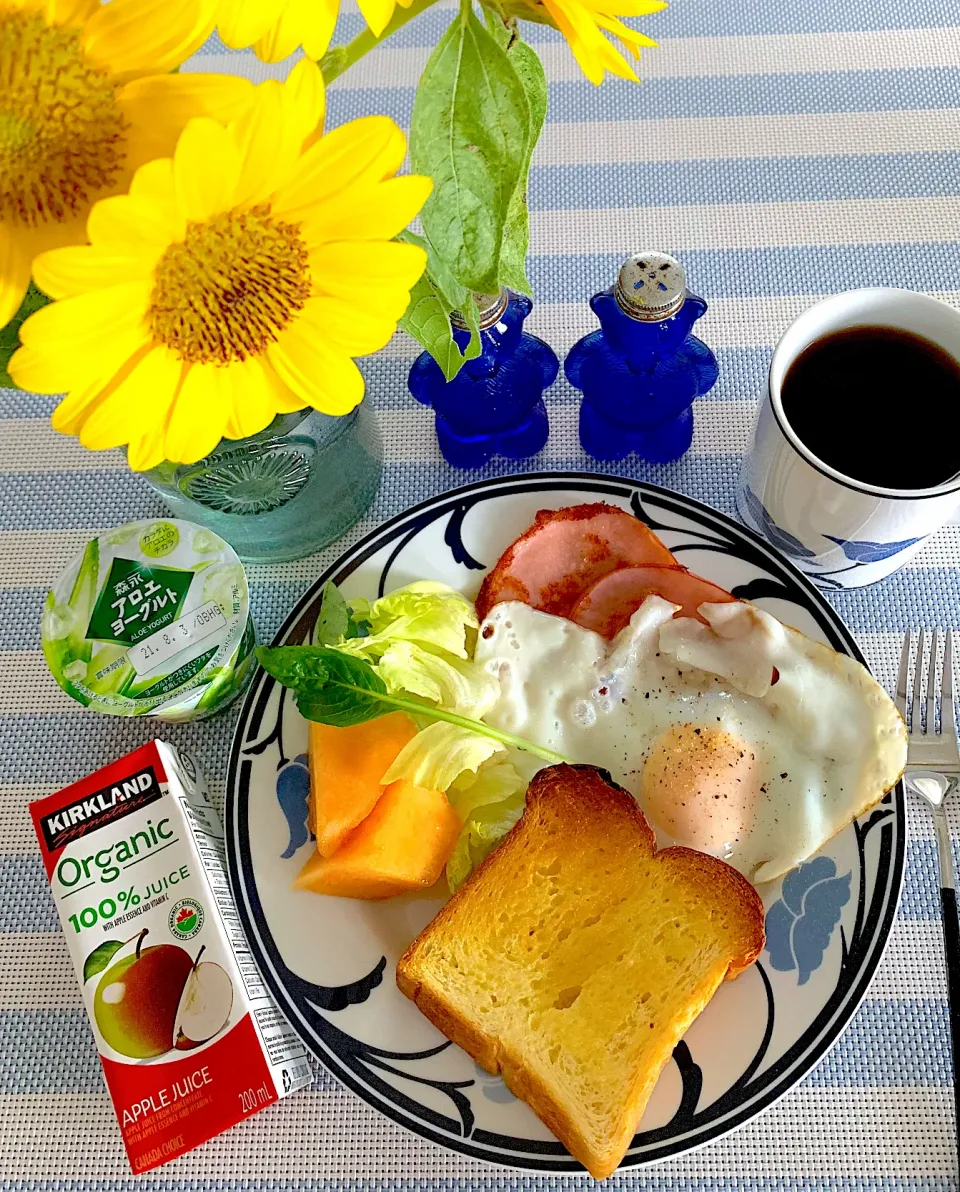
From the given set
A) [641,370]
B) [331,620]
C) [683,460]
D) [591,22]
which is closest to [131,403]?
[591,22]

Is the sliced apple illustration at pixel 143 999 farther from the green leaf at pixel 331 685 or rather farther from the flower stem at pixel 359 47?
the flower stem at pixel 359 47

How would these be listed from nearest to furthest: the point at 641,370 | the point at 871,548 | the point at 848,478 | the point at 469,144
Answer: the point at 469,144
the point at 848,478
the point at 871,548
the point at 641,370

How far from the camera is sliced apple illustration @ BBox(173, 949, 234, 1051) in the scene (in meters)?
1.06

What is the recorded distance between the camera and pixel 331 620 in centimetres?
121

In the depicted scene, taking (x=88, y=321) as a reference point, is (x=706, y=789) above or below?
below

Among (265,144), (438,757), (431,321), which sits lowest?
(438,757)

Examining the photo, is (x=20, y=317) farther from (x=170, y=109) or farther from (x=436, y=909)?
(x=436, y=909)

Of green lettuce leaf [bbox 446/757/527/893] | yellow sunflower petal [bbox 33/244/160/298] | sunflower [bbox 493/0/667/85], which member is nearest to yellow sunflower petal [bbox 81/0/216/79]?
yellow sunflower petal [bbox 33/244/160/298]

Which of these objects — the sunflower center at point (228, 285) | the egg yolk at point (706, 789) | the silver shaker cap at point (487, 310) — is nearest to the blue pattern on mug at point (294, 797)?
the egg yolk at point (706, 789)

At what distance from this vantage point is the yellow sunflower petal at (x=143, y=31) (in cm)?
51

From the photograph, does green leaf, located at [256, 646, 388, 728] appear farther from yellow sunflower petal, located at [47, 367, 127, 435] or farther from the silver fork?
the silver fork

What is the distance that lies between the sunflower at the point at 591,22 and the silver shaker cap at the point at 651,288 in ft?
1.62

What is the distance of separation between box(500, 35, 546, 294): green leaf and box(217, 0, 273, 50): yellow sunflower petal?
168 mm

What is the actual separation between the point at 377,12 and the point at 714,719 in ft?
2.89
